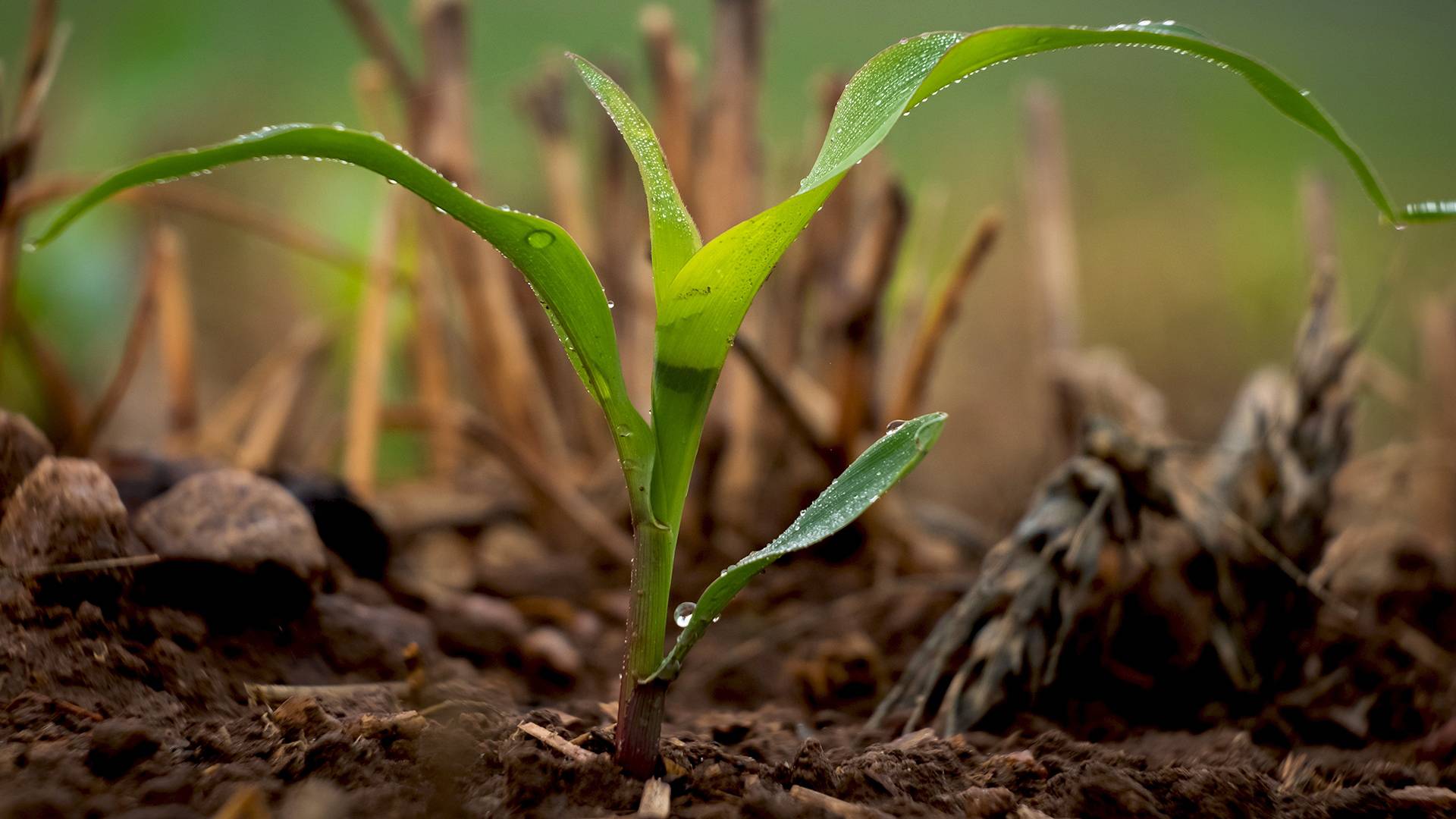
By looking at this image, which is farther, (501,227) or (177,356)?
(177,356)

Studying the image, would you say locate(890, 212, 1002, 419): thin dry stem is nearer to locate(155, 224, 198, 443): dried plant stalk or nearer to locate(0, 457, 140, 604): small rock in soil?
locate(0, 457, 140, 604): small rock in soil

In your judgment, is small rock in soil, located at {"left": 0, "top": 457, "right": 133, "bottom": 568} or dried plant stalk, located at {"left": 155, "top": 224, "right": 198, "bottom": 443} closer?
small rock in soil, located at {"left": 0, "top": 457, "right": 133, "bottom": 568}

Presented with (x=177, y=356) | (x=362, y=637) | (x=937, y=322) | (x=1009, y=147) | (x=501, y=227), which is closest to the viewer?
(x=501, y=227)

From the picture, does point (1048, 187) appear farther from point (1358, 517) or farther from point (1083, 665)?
point (1083, 665)

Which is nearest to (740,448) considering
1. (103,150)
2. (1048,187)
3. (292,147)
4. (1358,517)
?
(1048,187)

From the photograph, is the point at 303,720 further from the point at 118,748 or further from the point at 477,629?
the point at 477,629

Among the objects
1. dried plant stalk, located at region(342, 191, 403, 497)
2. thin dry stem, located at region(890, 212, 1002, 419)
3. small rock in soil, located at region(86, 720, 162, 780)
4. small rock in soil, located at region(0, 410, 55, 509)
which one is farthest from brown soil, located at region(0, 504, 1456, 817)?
dried plant stalk, located at region(342, 191, 403, 497)

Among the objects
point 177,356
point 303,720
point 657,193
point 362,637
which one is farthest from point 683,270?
point 177,356
